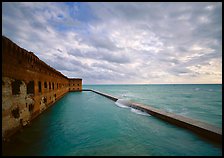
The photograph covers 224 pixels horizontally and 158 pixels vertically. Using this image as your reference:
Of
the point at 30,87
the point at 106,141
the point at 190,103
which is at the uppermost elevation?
the point at 30,87

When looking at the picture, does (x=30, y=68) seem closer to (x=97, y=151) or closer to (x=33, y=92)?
(x=33, y=92)

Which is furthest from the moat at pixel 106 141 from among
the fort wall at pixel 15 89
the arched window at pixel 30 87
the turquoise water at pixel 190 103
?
the turquoise water at pixel 190 103

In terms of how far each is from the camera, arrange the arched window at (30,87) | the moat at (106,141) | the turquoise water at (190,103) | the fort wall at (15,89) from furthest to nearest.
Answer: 1. the turquoise water at (190,103)
2. the arched window at (30,87)
3. the fort wall at (15,89)
4. the moat at (106,141)

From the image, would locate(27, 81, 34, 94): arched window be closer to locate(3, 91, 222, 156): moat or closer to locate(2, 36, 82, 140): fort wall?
locate(2, 36, 82, 140): fort wall

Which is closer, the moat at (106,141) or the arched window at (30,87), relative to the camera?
the moat at (106,141)

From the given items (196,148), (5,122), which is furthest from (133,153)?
(5,122)

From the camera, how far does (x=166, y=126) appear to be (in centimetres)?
784

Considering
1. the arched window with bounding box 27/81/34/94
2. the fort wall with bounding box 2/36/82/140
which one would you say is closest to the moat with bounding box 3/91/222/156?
the fort wall with bounding box 2/36/82/140

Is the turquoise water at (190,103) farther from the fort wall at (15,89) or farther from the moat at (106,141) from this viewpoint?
the fort wall at (15,89)

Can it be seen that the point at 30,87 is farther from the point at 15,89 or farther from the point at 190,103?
the point at 190,103

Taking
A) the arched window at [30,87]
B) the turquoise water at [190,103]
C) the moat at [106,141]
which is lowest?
the turquoise water at [190,103]

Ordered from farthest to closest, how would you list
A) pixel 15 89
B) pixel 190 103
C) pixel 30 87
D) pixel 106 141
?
pixel 190 103, pixel 30 87, pixel 15 89, pixel 106 141

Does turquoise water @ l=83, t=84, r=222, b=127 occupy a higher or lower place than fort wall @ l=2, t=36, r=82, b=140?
lower

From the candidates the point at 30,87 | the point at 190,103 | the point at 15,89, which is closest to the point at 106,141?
the point at 15,89
